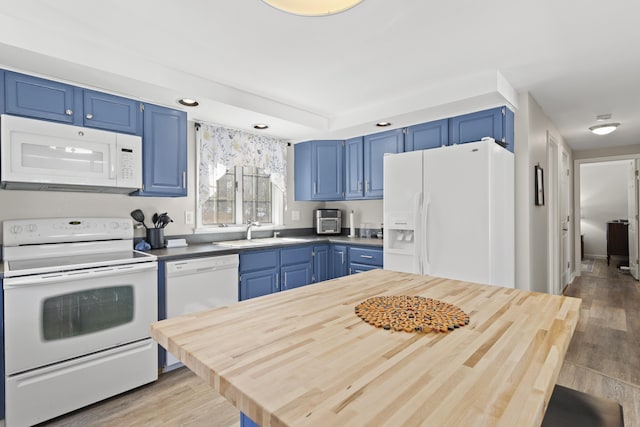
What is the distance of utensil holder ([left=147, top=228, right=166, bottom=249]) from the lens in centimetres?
296

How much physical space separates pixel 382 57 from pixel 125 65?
1.77 m

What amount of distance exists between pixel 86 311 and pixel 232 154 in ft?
6.75

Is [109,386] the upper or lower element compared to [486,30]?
lower

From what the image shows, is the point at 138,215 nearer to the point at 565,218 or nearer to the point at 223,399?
the point at 223,399

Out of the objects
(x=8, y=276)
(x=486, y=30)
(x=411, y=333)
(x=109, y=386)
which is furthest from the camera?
(x=109, y=386)

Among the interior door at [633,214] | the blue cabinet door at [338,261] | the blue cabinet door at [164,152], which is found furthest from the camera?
the interior door at [633,214]

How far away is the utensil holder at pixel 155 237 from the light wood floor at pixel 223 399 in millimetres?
1061

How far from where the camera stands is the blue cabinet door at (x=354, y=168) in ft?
13.2

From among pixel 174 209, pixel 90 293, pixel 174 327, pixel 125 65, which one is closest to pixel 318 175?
pixel 174 209

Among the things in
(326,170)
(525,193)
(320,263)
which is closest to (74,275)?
(320,263)

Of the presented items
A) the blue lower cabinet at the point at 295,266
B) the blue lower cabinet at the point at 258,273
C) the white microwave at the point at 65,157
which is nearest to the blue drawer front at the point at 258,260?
the blue lower cabinet at the point at 258,273

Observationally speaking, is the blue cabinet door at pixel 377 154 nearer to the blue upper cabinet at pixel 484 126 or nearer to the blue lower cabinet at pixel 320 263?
the blue upper cabinet at pixel 484 126

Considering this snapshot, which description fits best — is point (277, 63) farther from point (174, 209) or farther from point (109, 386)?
point (109, 386)

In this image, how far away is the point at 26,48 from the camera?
191 centimetres
